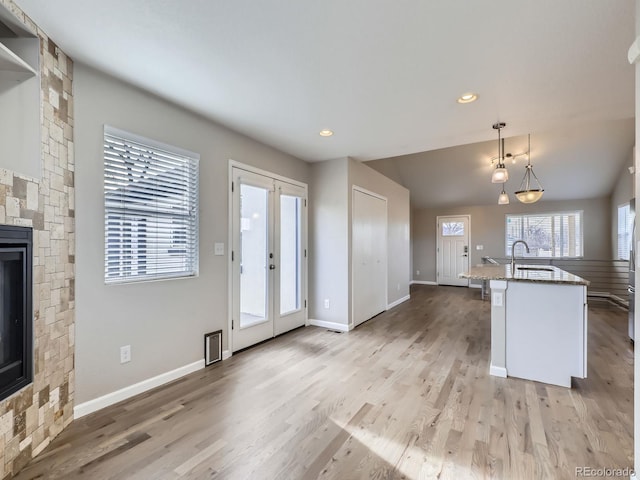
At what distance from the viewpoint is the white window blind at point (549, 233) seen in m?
7.34

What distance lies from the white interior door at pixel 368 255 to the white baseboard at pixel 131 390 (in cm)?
239

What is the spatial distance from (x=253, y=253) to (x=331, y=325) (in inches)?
64.3

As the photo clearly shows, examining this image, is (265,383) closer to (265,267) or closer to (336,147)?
(265,267)

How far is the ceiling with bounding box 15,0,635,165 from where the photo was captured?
166 centimetres

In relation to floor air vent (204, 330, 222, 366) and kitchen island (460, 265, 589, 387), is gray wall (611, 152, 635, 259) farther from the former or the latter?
floor air vent (204, 330, 222, 366)

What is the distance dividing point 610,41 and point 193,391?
3.86m

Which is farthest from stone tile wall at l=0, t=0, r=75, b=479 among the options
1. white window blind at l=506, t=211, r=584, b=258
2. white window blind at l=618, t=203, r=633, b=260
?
white window blind at l=506, t=211, r=584, b=258

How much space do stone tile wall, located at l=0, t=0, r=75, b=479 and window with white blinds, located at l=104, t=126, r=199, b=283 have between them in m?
0.28

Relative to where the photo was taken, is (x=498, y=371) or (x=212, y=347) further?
(x=212, y=347)

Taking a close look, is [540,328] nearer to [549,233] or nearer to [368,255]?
[368,255]

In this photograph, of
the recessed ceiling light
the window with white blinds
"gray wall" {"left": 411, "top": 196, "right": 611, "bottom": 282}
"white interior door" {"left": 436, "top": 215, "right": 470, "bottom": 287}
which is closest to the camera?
the window with white blinds

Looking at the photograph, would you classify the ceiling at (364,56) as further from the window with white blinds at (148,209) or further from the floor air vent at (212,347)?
the floor air vent at (212,347)

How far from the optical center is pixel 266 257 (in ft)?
12.7

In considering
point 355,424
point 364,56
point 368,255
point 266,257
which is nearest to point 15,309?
Answer: point 355,424
